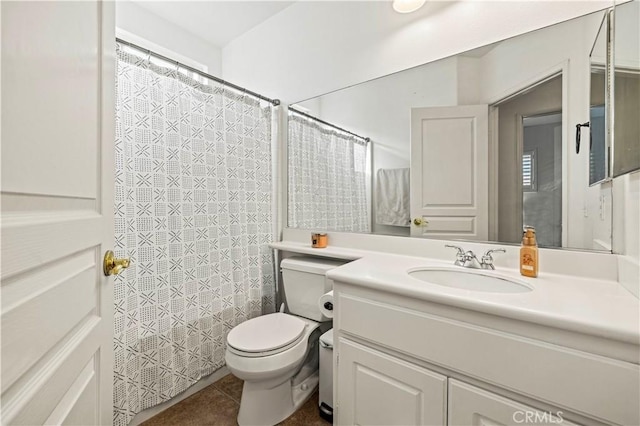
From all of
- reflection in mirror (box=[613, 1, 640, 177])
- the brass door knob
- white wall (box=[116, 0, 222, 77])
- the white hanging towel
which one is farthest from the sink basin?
white wall (box=[116, 0, 222, 77])

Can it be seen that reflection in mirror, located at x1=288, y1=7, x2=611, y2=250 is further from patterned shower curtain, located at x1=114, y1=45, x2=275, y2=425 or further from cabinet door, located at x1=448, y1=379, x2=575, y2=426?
patterned shower curtain, located at x1=114, y1=45, x2=275, y2=425

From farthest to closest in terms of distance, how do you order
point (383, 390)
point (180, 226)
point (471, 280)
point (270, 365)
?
1. point (180, 226)
2. point (270, 365)
3. point (471, 280)
4. point (383, 390)

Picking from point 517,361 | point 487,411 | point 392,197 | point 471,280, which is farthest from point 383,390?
point 392,197

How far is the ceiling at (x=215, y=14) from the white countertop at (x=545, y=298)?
200 cm

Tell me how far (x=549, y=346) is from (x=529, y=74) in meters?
1.12

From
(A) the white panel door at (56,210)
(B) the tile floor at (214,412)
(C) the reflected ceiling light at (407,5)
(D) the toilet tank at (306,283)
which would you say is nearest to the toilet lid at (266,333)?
(D) the toilet tank at (306,283)

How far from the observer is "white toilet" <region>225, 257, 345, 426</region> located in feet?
4.12

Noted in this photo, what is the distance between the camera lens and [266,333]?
141 centimetres

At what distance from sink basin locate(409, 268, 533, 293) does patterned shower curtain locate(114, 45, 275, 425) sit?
1171 mm

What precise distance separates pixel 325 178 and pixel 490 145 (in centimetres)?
103

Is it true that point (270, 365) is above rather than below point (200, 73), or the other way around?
below

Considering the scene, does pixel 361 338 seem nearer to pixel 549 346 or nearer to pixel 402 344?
pixel 402 344

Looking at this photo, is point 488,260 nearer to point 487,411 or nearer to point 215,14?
point 487,411

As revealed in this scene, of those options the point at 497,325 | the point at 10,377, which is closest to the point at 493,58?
the point at 497,325
